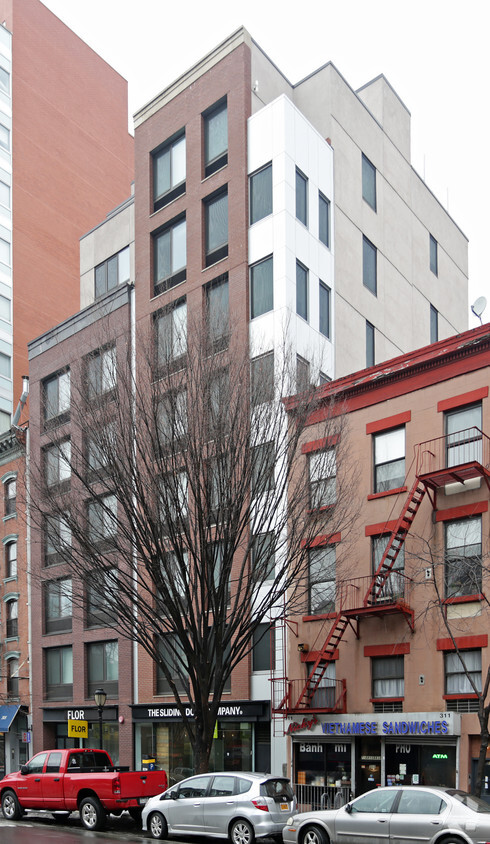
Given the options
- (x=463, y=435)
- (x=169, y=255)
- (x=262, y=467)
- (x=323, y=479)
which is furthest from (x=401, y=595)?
(x=169, y=255)

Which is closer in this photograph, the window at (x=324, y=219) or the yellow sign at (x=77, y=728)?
the yellow sign at (x=77, y=728)

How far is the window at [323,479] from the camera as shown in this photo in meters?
23.6

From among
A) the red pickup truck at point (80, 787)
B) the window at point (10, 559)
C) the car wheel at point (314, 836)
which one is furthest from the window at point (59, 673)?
the car wheel at point (314, 836)

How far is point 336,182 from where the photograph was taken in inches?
1378

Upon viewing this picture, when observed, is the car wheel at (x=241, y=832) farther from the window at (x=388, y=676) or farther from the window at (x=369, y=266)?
the window at (x=369, y=266)

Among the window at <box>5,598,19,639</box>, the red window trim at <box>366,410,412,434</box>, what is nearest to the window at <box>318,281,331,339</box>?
the red window trim at <box>366,410,412,434</box>

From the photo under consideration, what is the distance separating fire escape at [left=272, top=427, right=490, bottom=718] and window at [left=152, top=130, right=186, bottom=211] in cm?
1702

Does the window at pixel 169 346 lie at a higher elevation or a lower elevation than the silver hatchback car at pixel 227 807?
higher

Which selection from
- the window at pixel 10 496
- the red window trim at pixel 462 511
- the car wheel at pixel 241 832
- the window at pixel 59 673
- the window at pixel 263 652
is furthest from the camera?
the window at pixel 10 496

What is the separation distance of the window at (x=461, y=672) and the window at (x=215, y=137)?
19682 millimetres

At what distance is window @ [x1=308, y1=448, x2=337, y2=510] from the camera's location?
2364cm

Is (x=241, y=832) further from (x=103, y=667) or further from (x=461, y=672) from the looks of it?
(x=103, y=667)

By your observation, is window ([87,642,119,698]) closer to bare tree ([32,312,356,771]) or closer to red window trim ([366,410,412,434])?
bare tree ([32,312,356,771])

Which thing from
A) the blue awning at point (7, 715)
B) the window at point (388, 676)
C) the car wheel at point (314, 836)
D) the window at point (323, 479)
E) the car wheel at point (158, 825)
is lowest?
the blue awning at point (7, 715)
